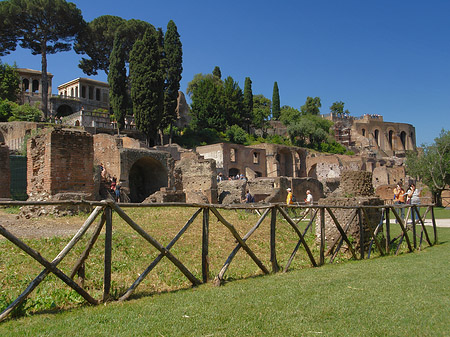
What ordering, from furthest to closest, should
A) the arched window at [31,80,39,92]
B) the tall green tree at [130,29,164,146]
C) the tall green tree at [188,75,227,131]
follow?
the arched window at [31,80,39,92] → the tall green tree at [188,75,227,131] → the tall green tree at [130,29,164,146]

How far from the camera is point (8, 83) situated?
4681 centimetres

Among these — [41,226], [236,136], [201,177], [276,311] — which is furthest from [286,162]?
[276,311]

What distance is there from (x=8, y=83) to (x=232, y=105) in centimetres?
2653

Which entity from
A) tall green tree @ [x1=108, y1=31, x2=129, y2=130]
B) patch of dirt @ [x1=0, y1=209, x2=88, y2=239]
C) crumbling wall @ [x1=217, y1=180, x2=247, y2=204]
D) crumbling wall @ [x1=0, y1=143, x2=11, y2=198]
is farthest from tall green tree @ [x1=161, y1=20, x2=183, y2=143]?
patch of dirt @ [x1=0, y1=209, x2=88, y2=239]

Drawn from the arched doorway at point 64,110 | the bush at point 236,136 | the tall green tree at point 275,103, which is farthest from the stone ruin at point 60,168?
the tall green tree at point 275,103

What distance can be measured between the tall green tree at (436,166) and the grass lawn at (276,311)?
1114 inches

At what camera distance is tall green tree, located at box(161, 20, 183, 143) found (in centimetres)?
4334

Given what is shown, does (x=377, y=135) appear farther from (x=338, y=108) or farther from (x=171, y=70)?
(x=171, y=70)

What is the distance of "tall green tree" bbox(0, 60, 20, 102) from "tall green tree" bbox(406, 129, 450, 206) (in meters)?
41.8

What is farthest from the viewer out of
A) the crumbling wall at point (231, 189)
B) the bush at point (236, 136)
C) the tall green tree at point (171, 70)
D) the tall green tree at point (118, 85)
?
the bush at point (236, 136)

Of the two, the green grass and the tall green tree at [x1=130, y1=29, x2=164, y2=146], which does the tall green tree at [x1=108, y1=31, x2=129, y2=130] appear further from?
the green grass

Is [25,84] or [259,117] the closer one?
[25,84]

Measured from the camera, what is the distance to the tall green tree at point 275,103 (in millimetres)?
79375

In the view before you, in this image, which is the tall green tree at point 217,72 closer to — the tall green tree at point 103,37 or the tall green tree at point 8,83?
the tall green tree at point 103,37
